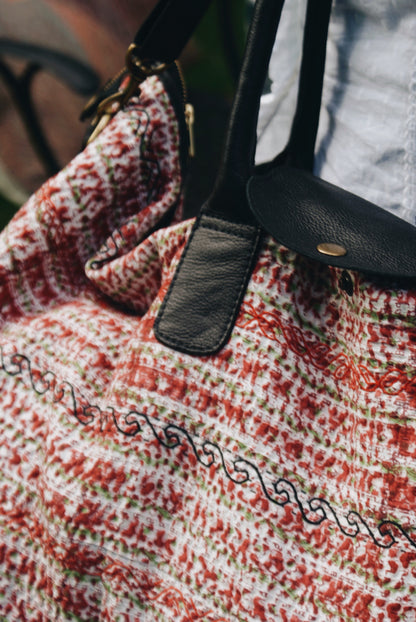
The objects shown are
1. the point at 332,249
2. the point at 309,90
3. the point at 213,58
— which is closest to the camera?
the point at 332,249

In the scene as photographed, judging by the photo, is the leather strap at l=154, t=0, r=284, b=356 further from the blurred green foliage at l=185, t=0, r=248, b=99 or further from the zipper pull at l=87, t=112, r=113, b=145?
the blurred green foliage at l=185, t=0, r=248, b=99

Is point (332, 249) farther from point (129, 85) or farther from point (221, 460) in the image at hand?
point (129, 85)

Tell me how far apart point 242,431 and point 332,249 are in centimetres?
17

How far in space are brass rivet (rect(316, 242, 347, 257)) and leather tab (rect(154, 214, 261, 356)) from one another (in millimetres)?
64

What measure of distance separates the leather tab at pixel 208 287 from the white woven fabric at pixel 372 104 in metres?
0.14

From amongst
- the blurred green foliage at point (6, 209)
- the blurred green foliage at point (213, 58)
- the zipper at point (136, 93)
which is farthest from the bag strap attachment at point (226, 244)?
the blurred green foliage at point (213, 58)

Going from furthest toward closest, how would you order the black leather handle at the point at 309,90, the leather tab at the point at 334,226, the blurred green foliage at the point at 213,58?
the blurred green foliage at the point at 213,58, the black leather handle at the point at 309,90, the leather tab at the point at 334,226

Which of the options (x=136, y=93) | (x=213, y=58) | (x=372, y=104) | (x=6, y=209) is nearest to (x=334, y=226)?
(x=372, y=104)

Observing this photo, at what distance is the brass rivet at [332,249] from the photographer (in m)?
0.33

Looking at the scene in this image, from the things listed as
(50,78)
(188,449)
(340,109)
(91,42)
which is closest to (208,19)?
(91,42)

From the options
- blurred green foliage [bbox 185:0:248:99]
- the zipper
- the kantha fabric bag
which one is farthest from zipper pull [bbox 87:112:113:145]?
blurred green foliage [bbox 185:0:248:99]

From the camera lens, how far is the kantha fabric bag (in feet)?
1.13

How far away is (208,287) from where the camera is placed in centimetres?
40

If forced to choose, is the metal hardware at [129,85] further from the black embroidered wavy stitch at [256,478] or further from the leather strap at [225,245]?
the black embroidered wavy stitch at [256,478]
